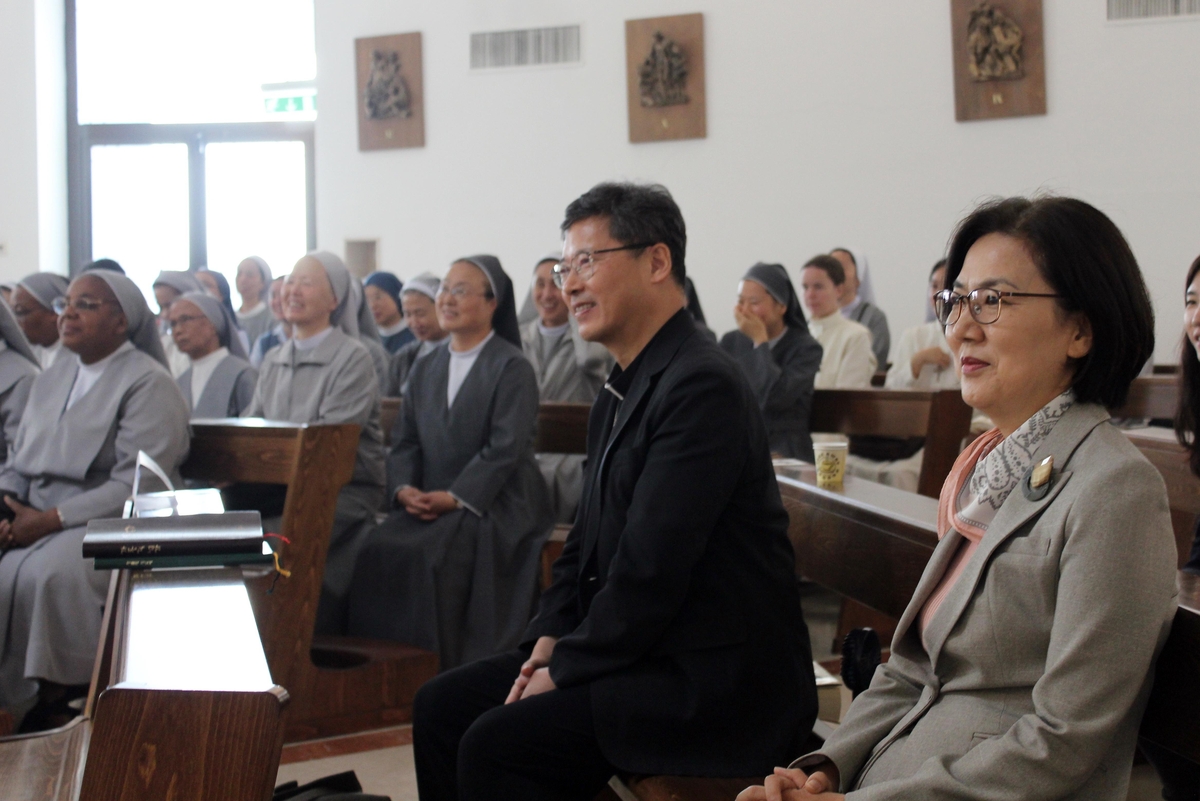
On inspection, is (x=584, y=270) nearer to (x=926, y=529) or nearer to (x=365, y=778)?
(x=926, y=529)

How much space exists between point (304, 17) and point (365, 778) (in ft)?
30.2

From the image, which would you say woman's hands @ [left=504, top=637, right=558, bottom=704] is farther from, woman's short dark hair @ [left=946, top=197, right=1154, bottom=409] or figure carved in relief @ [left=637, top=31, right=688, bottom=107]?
figure carved in relief @ [left=637, top=31, right=688, bottom=107]

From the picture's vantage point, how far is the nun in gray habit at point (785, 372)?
477 cm

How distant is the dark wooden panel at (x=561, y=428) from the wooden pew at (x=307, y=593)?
3.47ft

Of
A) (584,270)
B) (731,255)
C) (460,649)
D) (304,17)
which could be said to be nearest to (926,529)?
(584,270)

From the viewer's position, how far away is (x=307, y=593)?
3428 millimetres

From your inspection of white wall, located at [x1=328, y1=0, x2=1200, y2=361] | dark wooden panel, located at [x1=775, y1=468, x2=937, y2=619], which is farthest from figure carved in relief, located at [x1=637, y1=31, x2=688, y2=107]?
dark wooden panel, located at [x1=775, y1=468, x2=937, y2=619]

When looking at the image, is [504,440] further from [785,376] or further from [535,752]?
[535,752]

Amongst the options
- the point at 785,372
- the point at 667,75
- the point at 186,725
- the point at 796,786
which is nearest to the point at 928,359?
the point at 785,372

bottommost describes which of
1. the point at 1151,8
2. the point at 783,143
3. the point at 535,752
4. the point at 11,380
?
the point at 535,752

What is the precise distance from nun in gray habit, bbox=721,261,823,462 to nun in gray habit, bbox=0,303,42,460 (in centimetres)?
275

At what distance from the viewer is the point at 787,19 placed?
922 centimetres

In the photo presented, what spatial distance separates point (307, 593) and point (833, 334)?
3920mm

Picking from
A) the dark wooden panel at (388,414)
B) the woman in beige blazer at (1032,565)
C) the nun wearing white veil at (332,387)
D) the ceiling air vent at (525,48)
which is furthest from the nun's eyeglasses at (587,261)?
the ceiling air vent at (525,48)
